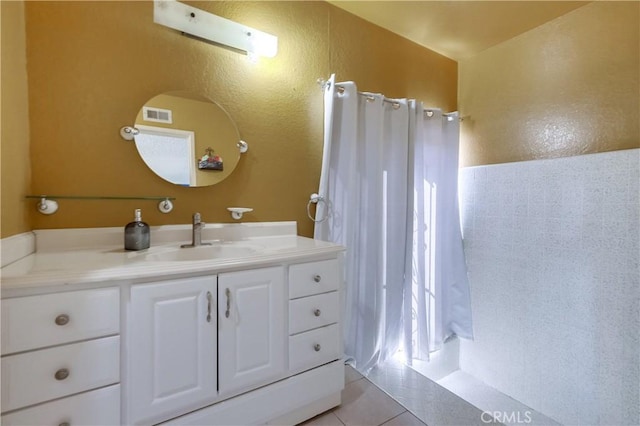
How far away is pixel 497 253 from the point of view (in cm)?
204

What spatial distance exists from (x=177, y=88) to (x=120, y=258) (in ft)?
2.83

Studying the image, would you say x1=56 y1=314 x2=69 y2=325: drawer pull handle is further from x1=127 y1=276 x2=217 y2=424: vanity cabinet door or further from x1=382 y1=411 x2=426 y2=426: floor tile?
x1=382 y1=411 x2=426 y2=426: floor tile

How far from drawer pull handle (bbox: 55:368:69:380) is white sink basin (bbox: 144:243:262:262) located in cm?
41

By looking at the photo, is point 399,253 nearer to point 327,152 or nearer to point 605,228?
point 327,152

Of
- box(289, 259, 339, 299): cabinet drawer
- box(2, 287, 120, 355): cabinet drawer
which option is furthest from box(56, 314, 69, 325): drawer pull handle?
box(289, 259, 339, 299): cabinet drawer

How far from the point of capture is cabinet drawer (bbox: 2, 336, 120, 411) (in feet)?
2.34

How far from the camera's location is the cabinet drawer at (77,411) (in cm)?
73

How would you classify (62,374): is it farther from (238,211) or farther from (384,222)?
(384,222)

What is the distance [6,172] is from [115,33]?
75 centimetres

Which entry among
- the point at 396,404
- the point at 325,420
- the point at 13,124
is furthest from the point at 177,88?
the point at 396,404

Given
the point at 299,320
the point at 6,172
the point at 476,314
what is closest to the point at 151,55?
the point at 6,172


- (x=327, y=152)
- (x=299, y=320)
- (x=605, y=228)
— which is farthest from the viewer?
(x=327, y=152)

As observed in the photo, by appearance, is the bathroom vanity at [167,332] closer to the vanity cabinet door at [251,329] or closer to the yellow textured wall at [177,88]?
the vanity cabinet door at [251,329]

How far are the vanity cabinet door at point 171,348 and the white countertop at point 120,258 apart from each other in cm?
6
